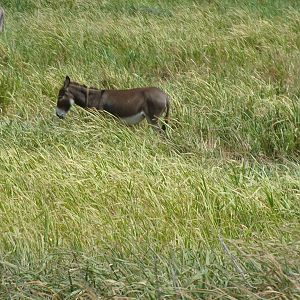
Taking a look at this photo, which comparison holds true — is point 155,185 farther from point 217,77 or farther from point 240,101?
point 217,77

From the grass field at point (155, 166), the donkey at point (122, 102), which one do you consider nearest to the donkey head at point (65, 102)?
the donkey at point (122, 102)

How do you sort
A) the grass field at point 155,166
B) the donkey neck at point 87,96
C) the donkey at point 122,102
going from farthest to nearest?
the donkey neck at point 87,96, the donkey at point 122,102, the grass field at point 155,166

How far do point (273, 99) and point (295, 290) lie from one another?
17.5 ft

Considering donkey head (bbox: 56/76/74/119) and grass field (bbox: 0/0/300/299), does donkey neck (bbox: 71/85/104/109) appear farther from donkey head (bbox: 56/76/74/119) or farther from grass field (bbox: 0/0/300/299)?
grass field (bbox: 0/0/300/299)

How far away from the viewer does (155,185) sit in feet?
20.8

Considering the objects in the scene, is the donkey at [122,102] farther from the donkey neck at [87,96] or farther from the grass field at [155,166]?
the grass field at [155,166]

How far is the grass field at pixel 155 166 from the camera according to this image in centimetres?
437

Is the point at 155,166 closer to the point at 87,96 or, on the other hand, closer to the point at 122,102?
the point at 122,102

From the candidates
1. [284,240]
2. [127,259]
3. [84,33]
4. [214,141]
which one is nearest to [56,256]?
[127,259]

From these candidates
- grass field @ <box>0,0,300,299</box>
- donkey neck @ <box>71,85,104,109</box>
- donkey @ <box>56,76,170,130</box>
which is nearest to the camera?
grass field @ <box>0,0,300,299</box>

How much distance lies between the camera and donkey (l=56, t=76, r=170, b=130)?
29.3ft

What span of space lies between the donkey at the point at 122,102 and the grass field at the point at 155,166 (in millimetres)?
167

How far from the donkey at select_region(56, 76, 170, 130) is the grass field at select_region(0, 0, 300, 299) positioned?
0.17 m

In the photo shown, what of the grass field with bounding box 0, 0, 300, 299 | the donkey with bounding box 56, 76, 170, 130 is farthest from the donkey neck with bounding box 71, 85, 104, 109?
the grass field with bounding box 0, 0, 300, 299
